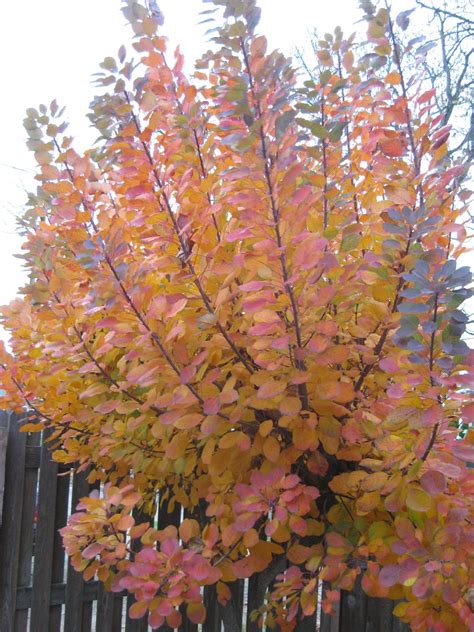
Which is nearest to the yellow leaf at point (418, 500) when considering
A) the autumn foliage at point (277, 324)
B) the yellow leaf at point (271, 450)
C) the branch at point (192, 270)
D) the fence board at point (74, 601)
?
the autumn foliage at point (277, 324)

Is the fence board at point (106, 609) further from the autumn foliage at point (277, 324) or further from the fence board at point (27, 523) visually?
the autumn foliage at point (277, 324)

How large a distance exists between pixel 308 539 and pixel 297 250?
1.11 metres

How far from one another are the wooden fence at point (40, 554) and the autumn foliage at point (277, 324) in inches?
49.0

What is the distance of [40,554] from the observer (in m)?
2.87

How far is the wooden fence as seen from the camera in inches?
111

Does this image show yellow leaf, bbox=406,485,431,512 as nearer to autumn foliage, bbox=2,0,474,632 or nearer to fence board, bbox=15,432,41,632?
autumn foliage, bbox=2,0,474,632

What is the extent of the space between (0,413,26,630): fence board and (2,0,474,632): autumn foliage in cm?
133

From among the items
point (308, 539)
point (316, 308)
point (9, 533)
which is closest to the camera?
point (316, 308)

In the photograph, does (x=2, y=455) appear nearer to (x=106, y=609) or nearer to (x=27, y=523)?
(x=27, y=523)

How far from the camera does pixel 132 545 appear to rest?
2680 mm

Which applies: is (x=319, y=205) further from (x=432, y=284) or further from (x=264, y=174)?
(x=432, y=284)

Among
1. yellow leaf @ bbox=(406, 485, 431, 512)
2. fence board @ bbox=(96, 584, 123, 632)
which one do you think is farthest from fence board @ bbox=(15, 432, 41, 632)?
yellow leaf @ bbox=(406, 485, 431, 512)

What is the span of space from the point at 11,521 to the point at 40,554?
0.65 ft

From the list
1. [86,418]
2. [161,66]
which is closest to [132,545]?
[86,418]
